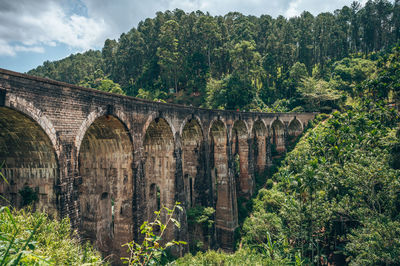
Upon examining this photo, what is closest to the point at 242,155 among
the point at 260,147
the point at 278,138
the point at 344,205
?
the point at 260,147

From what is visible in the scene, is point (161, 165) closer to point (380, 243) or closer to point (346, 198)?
point (346, 198)

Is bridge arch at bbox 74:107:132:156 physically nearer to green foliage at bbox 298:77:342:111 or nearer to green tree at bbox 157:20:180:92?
green tree at bbox 157:20:180:92

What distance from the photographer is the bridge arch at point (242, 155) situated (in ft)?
96.4

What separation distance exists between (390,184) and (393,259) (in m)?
4.13

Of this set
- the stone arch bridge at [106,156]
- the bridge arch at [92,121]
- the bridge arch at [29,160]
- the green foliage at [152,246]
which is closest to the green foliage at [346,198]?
the stone arch bridge at [106,156]

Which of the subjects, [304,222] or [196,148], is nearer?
[304,222]

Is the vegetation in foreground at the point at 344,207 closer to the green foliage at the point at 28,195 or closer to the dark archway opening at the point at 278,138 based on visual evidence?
the green foliage at the point at 28,195

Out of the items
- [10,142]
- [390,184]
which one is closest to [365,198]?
[390,184]

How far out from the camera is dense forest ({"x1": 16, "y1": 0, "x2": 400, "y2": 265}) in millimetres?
14711

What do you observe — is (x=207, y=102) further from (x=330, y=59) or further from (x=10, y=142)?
(x=330, y=59)

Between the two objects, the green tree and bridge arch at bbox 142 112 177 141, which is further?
the green tree

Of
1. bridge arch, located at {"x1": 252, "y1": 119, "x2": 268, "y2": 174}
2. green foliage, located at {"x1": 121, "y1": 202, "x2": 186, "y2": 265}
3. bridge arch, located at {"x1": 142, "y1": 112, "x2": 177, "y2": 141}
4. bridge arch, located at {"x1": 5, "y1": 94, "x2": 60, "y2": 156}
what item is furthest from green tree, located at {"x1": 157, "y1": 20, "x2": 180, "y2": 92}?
green foliage, located at {"x1": 121, "y1": 202, "x2": 186, "y2": 265}

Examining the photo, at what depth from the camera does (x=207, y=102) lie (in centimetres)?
4281

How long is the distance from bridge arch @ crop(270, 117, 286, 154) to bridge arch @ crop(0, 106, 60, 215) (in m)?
34.9
